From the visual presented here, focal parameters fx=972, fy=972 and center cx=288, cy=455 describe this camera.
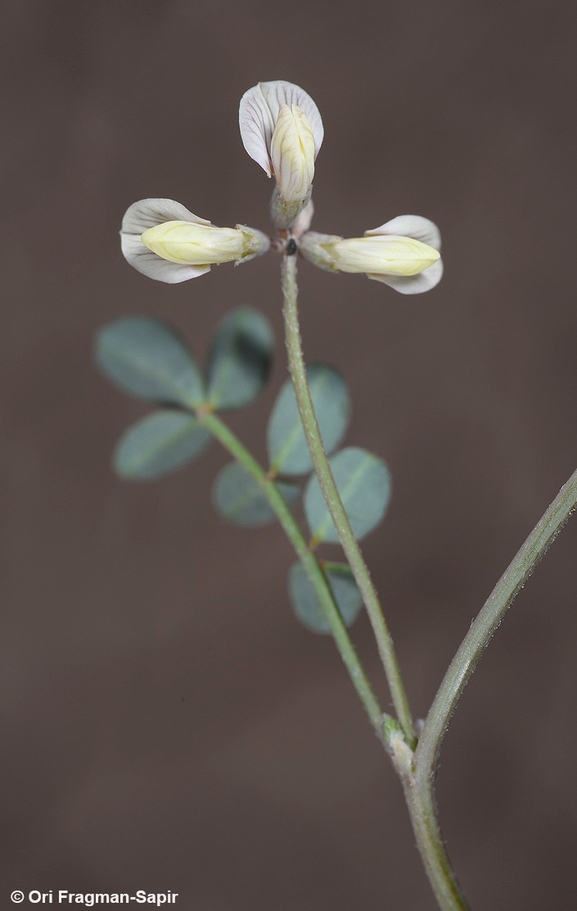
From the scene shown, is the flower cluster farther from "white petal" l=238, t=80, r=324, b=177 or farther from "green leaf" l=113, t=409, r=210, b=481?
"green leaf" l=113, t=409, r=210, b=481

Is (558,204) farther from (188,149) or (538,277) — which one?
(188,149)

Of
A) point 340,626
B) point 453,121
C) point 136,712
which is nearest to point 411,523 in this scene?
point 136,712

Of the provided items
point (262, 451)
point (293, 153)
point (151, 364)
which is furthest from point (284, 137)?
point (262, 451)

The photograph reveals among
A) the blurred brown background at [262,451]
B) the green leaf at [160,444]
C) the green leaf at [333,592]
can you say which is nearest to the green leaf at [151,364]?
the green leaf at [160,444]

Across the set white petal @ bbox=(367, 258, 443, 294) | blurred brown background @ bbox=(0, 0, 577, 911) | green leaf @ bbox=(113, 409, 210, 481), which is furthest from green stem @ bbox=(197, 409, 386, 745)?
blurred brown background @ bbox=(0, 0, 577, 911)

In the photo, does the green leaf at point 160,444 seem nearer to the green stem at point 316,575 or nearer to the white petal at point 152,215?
the green stem at point 316,575

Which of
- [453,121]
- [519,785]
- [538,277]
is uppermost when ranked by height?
[453,121]

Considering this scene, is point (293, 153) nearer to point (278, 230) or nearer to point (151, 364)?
point (278, 230)
